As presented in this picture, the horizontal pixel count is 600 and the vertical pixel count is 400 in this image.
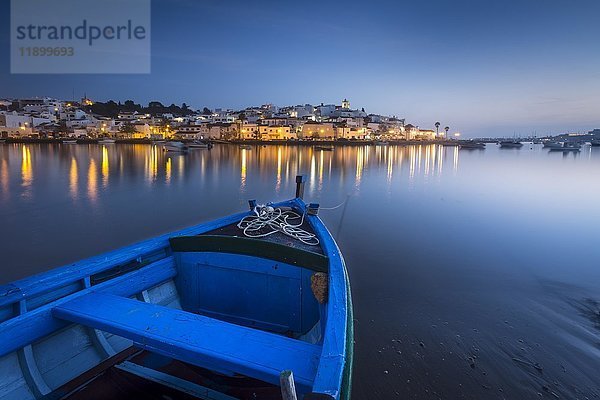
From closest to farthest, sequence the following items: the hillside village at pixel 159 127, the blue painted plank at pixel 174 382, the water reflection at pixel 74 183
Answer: the blue painted plank at pixel 174 382, the water reflection at pixel 74 183, the hillside village at pixel 159 127

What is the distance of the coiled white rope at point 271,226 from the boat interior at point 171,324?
176 mm

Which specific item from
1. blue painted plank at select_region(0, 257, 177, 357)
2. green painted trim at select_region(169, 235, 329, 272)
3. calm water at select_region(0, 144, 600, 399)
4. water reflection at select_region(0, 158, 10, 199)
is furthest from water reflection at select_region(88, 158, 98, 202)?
blue painted plank at select_region(0, 257, 177, 357)

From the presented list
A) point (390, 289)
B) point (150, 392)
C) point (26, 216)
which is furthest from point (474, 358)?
point (26, 216)

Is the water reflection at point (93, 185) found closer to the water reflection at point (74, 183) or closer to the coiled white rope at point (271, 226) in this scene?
the water reflection at point (74, 183)

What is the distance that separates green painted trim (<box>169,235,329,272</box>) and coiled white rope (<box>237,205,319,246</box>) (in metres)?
0.52

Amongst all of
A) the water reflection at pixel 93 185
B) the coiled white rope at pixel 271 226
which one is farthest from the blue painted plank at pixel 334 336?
the water reflection at pixel 93 185

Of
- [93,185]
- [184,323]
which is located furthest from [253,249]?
[93,185]

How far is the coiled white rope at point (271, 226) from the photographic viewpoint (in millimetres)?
4371

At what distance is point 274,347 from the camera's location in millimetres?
2203

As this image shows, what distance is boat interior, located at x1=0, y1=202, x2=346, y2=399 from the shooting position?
221 centimetres

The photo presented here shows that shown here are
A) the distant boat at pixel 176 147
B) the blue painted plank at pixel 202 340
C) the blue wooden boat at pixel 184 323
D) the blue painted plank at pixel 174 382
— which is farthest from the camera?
the distant boat at pixel 176 147

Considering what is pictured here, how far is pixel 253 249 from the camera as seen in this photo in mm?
3785

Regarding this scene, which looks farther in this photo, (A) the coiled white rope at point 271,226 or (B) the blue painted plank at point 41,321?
(A) the coiled white rope at point 271,226

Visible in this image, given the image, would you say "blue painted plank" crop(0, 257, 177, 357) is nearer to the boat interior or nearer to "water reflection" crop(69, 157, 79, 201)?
the boat interior
